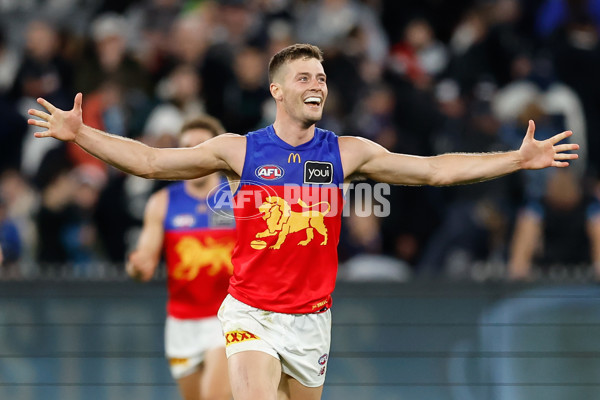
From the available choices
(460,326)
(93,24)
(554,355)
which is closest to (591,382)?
(554,355)

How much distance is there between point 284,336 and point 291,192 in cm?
86

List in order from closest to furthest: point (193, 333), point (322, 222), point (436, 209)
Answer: point (322, 222) < point (193, 333) < point (436, 209)

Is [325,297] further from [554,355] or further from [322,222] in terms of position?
[554,355]

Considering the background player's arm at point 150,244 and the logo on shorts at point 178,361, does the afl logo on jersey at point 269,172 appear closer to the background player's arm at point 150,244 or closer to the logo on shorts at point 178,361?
the background player's arm at point 150,244

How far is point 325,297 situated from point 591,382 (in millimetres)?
3224

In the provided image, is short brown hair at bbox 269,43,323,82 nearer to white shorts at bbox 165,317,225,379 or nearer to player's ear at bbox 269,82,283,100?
player's ear at bbox 269,82,283,100

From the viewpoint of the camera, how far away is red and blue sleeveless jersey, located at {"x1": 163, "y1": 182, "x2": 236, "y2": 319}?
812 centimetres

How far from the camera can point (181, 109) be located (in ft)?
37.7

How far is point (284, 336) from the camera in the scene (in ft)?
20.1

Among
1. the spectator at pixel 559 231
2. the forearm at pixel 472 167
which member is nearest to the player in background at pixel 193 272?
the forearm at pixel 472 167

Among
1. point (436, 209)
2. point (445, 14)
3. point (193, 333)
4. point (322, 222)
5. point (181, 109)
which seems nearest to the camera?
point (322, 222)

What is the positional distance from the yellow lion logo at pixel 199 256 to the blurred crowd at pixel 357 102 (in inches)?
52.9

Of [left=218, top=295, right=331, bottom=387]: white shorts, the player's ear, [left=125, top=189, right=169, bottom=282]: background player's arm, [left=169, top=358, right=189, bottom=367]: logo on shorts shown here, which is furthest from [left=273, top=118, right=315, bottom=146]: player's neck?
[left=169, top=358, right=189, bottom=367]: logo on shorts

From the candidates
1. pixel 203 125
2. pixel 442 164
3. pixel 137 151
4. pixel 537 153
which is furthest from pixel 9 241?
pixel 537 153
